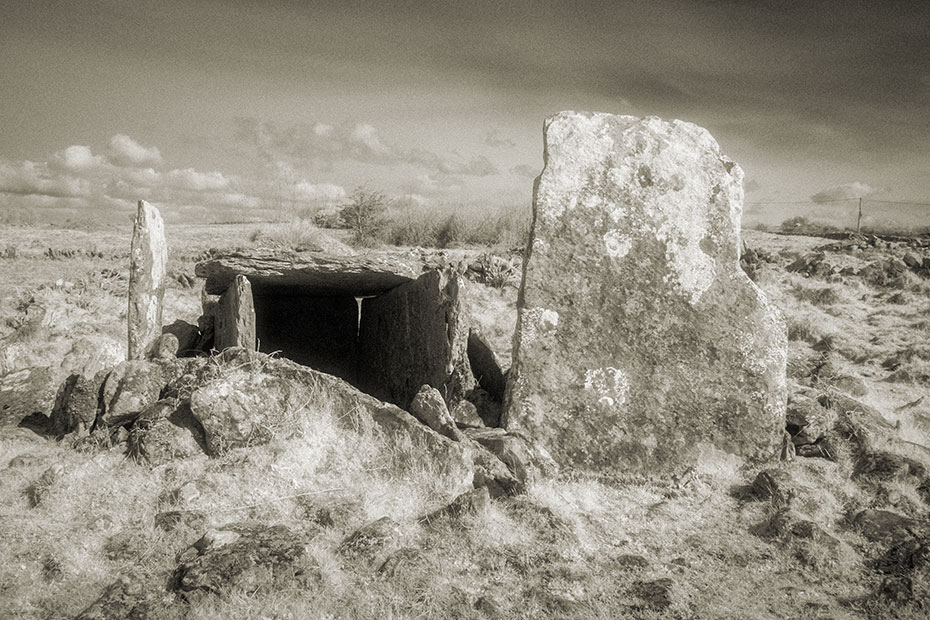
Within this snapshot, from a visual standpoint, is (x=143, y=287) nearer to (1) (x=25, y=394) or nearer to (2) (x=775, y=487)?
(1) (x=25, y=394)

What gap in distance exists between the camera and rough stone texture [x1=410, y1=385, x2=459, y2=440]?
456cm

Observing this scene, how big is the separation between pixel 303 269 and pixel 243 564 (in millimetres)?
2823

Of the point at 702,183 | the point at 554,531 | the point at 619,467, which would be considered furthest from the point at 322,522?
the point at 702,183

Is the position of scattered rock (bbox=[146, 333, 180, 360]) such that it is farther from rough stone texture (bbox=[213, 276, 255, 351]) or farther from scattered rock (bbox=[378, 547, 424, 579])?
scattered rock (bbox=[378, 547, 424, 579])

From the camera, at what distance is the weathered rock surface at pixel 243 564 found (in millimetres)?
3037

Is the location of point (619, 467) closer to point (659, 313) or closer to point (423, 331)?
point (659, 313)

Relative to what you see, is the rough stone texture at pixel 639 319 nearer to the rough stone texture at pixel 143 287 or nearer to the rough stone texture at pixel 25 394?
the rough stone texture at pixel 143 287

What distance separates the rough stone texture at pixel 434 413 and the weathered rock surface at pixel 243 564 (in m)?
1.34

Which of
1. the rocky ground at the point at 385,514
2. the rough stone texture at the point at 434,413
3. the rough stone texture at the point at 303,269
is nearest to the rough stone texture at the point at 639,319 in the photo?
the rocky ground at the point at 385,514

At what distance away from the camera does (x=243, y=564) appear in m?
3.13

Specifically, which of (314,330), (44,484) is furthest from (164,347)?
(314,330)

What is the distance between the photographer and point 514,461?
14.4ft

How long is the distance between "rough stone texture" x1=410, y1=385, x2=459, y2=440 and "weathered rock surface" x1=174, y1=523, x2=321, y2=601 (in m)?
1.34

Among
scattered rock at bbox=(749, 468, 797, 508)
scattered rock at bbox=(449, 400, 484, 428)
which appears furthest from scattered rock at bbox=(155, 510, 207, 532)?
scattered rock at bbox=(749, 468, 797, 508)
